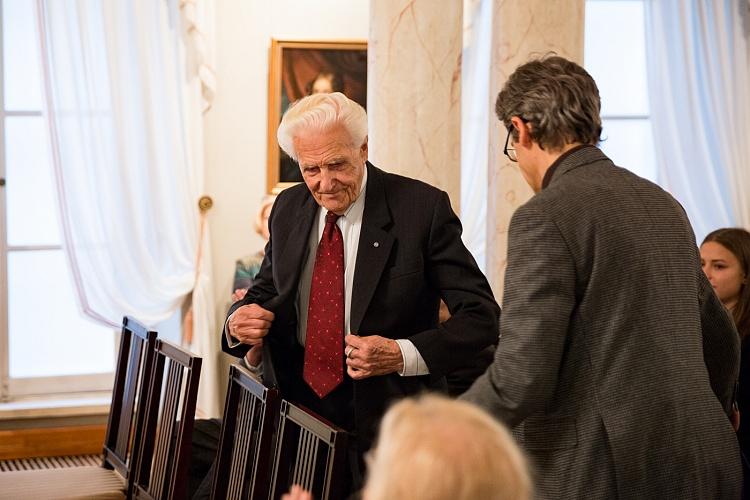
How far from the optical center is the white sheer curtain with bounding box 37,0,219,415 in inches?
255

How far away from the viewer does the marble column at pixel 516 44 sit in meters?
5.12

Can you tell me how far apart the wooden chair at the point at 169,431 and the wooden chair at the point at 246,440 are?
211mm

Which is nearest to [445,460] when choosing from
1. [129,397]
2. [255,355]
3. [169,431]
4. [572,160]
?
[572,160]

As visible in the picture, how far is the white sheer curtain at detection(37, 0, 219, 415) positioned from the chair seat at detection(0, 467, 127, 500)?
7.95 ft

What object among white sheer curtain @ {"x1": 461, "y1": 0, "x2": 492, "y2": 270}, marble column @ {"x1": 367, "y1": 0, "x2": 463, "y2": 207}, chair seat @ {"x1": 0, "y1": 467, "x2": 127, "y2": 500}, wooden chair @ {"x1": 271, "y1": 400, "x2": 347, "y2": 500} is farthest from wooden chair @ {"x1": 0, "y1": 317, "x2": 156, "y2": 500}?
white sheer curtain @ {"x1": 461, "y1": 0, "x2": 492, "y2": 270}

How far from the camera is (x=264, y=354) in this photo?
3.16 meters

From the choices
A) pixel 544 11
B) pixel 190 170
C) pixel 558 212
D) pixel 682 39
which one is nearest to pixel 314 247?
pixel 558 212

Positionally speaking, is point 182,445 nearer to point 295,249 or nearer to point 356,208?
point 295,249

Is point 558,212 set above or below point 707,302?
above

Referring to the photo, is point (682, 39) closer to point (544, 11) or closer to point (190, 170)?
point (544, 11)

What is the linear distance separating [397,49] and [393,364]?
2.44 m

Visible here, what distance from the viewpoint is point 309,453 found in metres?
2.62

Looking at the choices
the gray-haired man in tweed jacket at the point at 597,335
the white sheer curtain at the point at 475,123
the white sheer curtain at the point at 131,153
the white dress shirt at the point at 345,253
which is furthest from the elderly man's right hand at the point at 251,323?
the white sheer curtain at the point at 475,123

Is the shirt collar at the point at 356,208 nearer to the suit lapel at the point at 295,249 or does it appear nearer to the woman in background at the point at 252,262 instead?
the suit lapel at the point at 295,249
